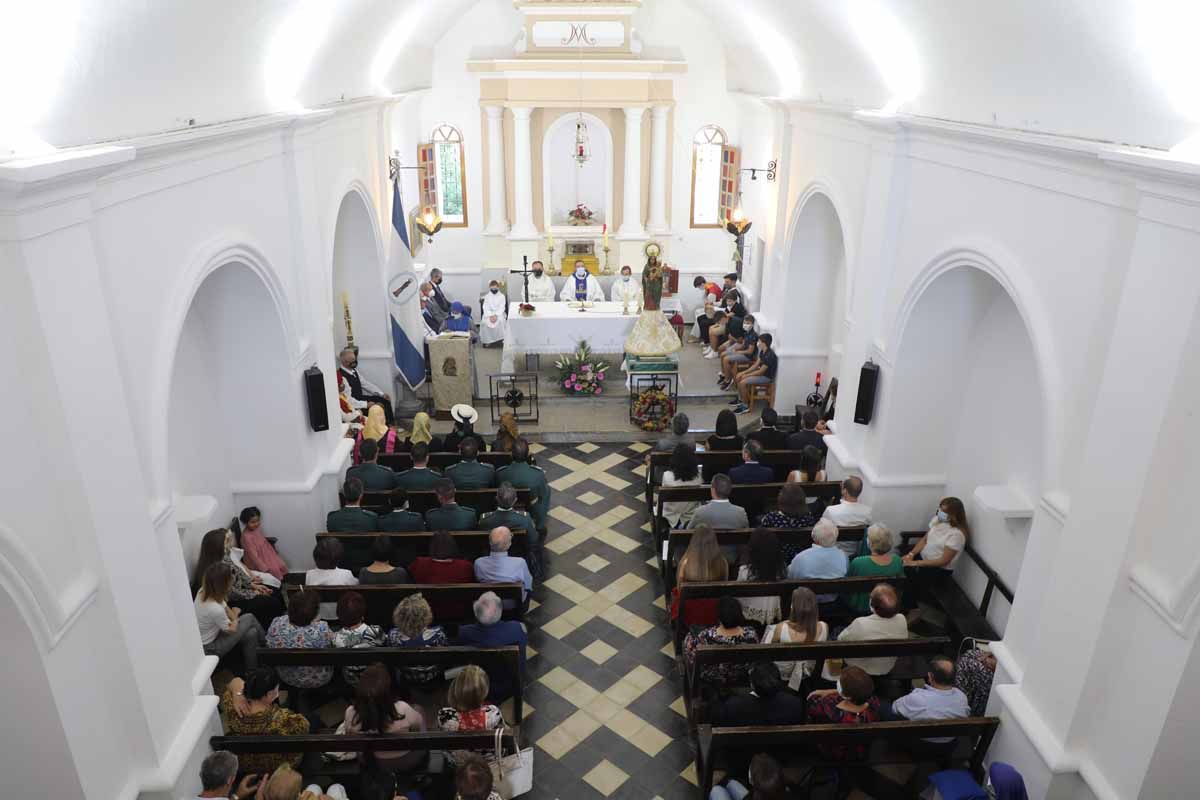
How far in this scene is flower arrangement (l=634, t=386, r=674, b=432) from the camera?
38.4ft

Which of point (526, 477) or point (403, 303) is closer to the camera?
point (526, 477)

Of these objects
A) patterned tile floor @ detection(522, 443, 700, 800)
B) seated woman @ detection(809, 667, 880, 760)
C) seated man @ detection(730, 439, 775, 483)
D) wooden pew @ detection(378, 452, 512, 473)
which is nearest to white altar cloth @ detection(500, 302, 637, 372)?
patterned tile floor @ detection(522, 443, 700, 800)

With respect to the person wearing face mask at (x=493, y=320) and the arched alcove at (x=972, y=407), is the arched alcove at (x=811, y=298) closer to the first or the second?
the arched alcove at (x=972, y=407)

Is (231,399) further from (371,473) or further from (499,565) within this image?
(499,565)

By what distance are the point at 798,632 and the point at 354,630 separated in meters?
3.18

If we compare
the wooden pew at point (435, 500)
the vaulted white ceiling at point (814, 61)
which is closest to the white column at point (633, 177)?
the vaulted white ceiling at point (814, 61)

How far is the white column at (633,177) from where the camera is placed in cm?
1636

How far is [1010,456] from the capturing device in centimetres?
723

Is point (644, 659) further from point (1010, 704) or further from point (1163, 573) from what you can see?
point (1163, 573)

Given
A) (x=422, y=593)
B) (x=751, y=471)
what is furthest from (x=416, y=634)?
(x=751, y=471)

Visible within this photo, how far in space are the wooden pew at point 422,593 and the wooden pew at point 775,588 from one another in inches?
53.5

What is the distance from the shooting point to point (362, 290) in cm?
1163

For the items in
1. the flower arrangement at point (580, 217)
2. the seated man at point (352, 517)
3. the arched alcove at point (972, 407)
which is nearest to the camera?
the arched alcove at point (972, 407)

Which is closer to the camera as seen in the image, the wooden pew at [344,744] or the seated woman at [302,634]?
the wooden pew at [344,744]
